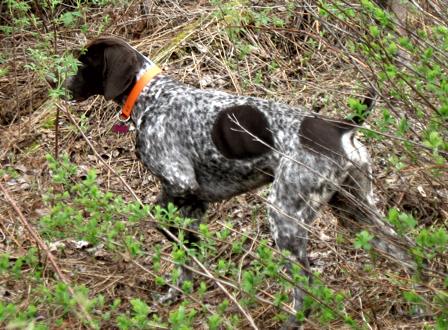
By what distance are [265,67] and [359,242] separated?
213 inches

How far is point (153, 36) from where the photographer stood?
8859 millimetres

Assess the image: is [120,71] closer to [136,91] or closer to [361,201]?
[136,91]

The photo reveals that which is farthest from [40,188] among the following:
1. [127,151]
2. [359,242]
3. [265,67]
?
[359,242]

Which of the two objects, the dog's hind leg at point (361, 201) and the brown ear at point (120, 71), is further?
the brown ear at point (120, 71)

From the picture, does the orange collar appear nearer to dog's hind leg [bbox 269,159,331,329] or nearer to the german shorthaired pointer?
the german shorthaired pointer

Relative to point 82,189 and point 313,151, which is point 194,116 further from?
point 82,189

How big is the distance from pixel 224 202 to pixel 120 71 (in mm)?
Result: 1709

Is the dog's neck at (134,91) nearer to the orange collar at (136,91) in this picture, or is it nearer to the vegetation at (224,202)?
the orange collar at (136,91)

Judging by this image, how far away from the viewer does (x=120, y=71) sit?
19.1 feet

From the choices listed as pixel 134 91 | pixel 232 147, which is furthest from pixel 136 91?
pixel 232 147

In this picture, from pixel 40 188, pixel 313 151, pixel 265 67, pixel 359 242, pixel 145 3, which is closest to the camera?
pixel 359 242

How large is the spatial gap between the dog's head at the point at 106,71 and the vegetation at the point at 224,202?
221 millimetres

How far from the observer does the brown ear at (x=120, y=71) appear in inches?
230

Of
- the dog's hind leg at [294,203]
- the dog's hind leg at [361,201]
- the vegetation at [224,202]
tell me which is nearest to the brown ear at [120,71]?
the vegetation at [224,202]
